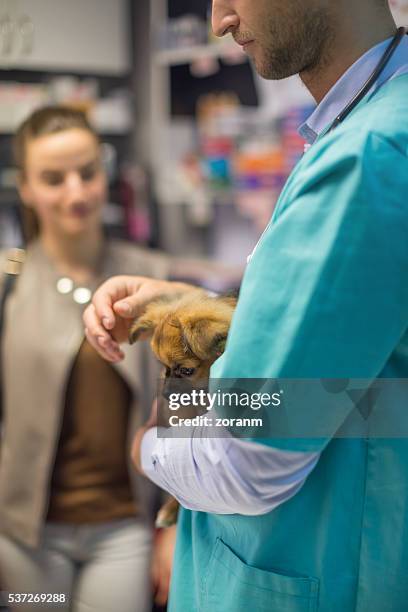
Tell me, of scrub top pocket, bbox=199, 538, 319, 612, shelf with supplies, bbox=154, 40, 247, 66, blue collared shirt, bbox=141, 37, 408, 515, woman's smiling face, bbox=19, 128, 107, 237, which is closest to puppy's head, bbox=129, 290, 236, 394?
blue collared shirt, bbox=141, 37, 408, 515

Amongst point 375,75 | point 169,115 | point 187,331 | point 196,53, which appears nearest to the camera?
point 375,75

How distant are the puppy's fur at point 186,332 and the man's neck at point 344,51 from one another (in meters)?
0.30

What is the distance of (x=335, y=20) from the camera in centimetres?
78

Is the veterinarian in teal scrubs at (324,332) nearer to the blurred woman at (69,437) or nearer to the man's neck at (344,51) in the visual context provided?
the man's neck at (344,51)

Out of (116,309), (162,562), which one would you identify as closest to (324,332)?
(116,309)

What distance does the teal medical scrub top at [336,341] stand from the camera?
67 centimetres

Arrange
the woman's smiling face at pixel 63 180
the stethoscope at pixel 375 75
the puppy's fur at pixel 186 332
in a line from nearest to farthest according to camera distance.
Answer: the stethoscope at pixel 375 75 → the puppy's fur at pixel 186 332 → the woman's smiling face at pixel 63 180

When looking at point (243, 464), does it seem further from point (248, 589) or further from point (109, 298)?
point (109, 298)

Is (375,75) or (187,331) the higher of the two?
(375,75)

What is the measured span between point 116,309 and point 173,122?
289 cm

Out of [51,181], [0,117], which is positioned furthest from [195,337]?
[0,117]

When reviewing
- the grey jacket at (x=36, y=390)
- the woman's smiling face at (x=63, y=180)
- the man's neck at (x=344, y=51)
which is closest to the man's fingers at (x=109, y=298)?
the man's neck at (x=344, y=51)

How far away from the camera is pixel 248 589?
2.74 ft

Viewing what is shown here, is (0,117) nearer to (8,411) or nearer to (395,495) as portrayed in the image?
(8,411)
